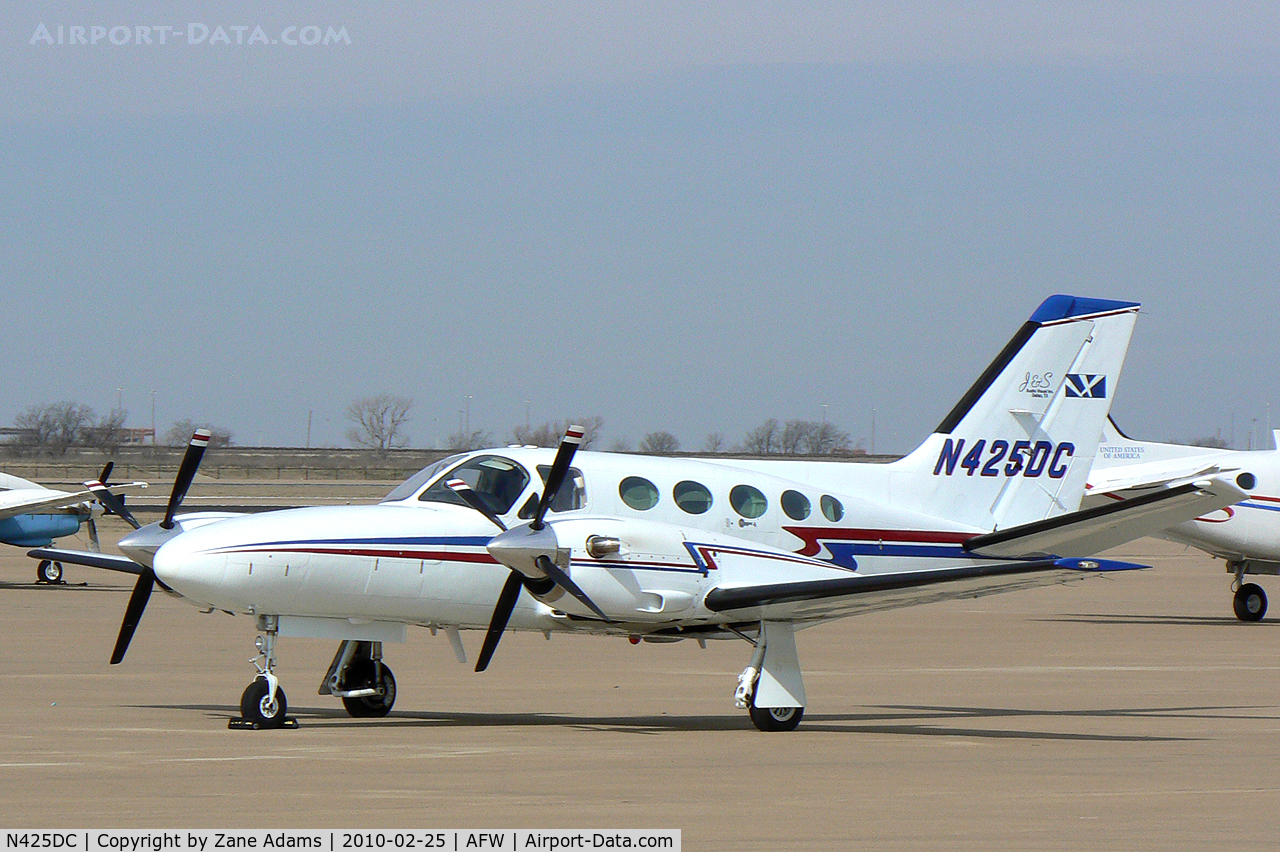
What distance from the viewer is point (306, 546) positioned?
1327 cm

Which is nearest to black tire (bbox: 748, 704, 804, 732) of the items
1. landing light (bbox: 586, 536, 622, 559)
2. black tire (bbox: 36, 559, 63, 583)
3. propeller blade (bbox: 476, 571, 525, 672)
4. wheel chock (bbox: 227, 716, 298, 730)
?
landing light (bbox: 586, 536, 622, 559)

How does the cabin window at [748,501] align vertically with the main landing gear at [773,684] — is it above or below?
above

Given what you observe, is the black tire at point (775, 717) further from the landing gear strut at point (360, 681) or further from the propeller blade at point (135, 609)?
the propeller blade at point (135, 609)

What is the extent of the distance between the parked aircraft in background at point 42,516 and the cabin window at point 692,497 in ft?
82.4

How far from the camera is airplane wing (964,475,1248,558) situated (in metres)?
13.1

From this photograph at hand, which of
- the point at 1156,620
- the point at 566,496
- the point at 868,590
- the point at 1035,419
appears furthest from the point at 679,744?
the point at 1156,620

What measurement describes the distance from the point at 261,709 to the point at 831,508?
5530mm

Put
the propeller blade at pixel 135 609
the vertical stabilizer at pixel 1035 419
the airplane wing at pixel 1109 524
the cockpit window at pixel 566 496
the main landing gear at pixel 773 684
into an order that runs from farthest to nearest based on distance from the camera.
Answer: the vertical stabilizer at pixel 1035 419 → the propeller blade at pixel 135 609 → the main landing gear at pixel 773 684 → the cockpit window at pixel 566 496 → the airplane wing at pixel 1109 524

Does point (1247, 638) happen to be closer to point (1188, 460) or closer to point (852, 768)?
point (1188, 460)

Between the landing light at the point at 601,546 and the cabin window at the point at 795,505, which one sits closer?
the landing light at the point at 601,546

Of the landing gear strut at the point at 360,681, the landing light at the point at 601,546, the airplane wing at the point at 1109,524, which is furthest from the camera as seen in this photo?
the landing gear strut at the point at 360,681

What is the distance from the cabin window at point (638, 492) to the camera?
14195mm

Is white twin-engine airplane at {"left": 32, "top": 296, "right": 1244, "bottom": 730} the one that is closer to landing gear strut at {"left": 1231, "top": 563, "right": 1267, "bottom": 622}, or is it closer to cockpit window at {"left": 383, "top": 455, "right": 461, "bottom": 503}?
cockpit window at {"left": 383, "top": 455, "right": 461, "bottom": 503}

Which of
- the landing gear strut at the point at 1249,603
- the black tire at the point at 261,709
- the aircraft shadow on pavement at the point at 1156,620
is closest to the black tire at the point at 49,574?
the aircraft shadow on pavement at the point at 1156,620
